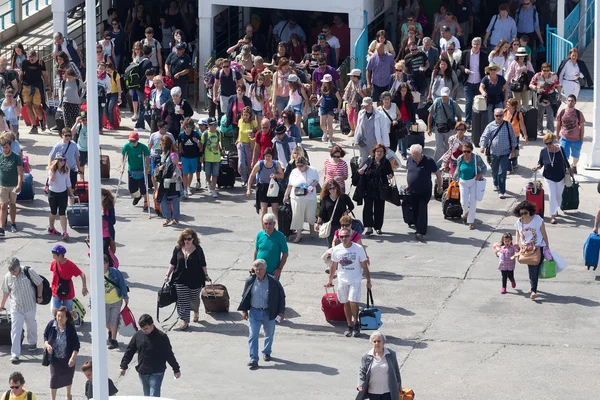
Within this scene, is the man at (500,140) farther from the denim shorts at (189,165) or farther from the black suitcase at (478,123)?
the denim shorts at (189,165)

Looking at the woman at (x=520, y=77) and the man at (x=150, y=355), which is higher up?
the woman at (x=520, y=77)

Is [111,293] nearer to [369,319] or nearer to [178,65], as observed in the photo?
[369,319]

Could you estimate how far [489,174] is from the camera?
83.8ft

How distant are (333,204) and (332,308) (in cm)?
252

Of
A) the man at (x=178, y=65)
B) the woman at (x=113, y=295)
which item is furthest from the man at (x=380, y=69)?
the woman at (x=113, y=295)

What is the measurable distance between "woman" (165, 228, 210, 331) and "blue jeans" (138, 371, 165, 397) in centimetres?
268

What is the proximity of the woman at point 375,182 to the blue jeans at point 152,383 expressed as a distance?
7.03 meters

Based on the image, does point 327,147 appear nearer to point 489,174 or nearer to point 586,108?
point 489,174

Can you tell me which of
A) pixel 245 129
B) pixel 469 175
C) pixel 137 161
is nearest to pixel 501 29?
pixel 245 129

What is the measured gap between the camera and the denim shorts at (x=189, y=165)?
79.9 ft

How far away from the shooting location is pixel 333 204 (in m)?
20.6

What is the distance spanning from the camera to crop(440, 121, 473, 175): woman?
74.9ft

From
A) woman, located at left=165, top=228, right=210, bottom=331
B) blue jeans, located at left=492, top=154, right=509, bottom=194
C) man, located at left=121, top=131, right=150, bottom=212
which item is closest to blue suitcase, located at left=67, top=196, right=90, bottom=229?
man, located at left=121, top=131, right=150, bottom=212

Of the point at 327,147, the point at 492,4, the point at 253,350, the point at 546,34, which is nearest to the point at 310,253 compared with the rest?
the point at 253,350
